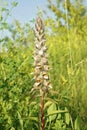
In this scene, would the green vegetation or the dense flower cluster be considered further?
the green vegetation

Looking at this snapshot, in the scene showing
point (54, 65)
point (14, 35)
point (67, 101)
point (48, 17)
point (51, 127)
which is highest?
point (48, 17)

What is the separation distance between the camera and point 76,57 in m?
7.36

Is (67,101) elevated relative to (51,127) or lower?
elevated

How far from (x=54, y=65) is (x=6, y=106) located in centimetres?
264

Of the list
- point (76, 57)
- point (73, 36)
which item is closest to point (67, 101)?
point (76, 57)

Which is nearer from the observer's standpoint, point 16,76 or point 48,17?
point 16,76

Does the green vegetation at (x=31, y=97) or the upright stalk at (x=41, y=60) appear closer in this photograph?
the upright stalk at (x=41, y=60)

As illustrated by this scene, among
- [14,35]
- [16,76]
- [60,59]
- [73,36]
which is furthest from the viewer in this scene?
[73,36]

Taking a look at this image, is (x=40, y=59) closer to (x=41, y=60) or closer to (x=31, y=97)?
(x=41, y=60)

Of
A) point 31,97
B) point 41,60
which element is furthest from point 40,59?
→ point 31,97

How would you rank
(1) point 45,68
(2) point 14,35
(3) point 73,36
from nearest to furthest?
(1) point 45,68
(2) point 14,35
(3) point 73,36

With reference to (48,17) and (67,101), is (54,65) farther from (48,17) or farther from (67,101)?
(48,17)

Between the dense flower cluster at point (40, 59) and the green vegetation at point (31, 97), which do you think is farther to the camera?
the green vegetation at point (31, 97)

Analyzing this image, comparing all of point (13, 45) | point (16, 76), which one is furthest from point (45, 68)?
point (13, 45)
